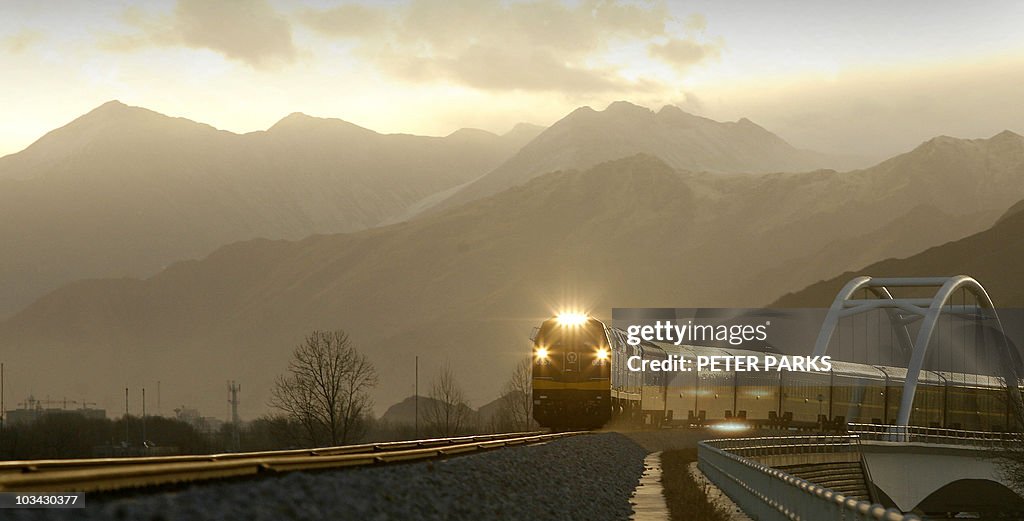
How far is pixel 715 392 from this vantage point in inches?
3752

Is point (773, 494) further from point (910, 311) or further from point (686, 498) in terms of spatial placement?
point (910, 311)

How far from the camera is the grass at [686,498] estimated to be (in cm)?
2850

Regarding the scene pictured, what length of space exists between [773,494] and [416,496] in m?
8.91

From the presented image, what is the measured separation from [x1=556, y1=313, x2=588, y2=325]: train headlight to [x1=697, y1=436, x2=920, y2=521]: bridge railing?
11.7 metres

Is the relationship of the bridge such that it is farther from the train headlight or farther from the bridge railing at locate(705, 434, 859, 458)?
the train headlight

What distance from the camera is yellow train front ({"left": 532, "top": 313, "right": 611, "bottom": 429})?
2416 inches

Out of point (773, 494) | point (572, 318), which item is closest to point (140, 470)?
point (773, 494)

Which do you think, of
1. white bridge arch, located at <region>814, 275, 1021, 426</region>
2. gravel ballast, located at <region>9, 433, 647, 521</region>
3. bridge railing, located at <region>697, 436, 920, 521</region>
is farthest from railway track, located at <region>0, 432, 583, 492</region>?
white bridge arch, located at <region>814, 275, 1021, 426</region>

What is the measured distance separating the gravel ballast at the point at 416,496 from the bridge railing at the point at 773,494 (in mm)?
2997

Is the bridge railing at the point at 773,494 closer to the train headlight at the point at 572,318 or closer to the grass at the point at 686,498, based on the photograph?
the grass at the point at 686,498

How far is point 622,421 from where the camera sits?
72.6 meters

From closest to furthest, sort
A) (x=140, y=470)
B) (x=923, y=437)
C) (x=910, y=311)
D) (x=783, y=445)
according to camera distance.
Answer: (x=140, y=470) → (x=783, y=445) → (x=923, y=437) → (x=910, y=311)

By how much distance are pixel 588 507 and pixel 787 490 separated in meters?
6.10

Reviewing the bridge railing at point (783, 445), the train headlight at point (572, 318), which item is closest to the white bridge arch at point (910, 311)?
the bridge railing at point (783, 445)
